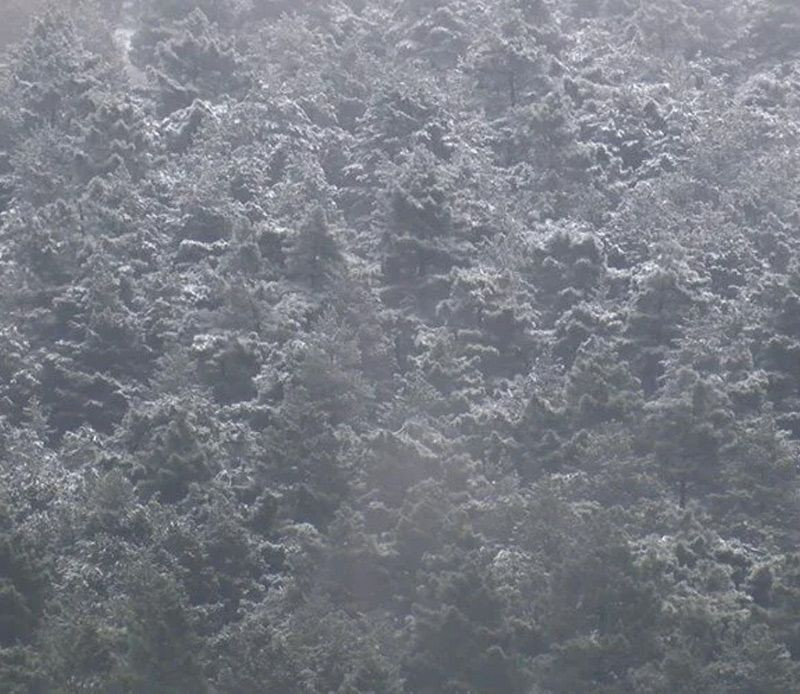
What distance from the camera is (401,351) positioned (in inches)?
1710

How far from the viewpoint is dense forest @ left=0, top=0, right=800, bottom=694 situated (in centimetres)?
3188

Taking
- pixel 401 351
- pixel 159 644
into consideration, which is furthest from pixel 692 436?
pixel 159 644

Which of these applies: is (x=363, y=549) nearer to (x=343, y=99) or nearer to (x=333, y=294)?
(x=333, y=294)

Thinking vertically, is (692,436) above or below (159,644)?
above

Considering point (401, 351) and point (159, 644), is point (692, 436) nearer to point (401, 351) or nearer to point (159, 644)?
point (401, 351)

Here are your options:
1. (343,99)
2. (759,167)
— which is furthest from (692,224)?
(343,99)

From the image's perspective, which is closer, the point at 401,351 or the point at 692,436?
the point at 692,436

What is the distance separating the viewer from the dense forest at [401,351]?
31875mm

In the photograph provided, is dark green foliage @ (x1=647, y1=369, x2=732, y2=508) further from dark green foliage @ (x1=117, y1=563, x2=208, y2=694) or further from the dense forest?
dark green foliage @ (x1=117, y1=563, x2=208, y2=694)

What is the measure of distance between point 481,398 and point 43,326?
12.1 m

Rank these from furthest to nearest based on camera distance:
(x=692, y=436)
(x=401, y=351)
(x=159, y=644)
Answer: (x=401, y=351) → (x=692, y=436) → (x=159, y=644)

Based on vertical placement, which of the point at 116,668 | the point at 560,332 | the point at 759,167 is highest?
the point at 759,167

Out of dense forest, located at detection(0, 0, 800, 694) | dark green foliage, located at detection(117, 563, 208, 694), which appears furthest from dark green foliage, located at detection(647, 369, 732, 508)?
dark green foliage, located at detection(117, 563, 208, 694)

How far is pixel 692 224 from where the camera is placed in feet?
153
